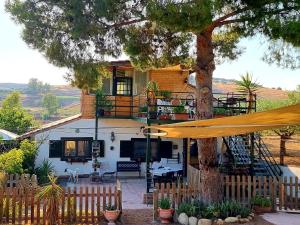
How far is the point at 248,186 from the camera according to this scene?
13469 mm

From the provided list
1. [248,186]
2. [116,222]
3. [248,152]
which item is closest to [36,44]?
[116,222]

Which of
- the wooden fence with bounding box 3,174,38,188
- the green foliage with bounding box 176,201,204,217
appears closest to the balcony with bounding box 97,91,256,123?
the green foliage with bounding box 176,201,204,217

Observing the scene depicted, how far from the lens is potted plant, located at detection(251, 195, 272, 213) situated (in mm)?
13203

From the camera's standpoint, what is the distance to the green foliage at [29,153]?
19.5 meters

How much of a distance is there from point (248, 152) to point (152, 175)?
436 centimetres

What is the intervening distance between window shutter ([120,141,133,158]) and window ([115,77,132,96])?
2.63m

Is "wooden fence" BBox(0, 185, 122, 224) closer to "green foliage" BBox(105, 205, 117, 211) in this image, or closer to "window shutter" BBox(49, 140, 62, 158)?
"green foliage" BBox(105, 205, 117, 211)

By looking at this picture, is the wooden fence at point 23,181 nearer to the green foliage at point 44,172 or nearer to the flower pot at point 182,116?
the green foliage at point 44,172

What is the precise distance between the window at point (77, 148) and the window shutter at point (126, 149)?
5.29 feet

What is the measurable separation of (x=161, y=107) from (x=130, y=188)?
3823 millimetres

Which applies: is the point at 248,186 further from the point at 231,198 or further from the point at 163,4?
the point at 163,4

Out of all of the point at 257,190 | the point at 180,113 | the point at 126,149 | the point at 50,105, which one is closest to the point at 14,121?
the point at 126,149

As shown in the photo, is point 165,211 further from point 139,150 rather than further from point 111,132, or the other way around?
point 111,132

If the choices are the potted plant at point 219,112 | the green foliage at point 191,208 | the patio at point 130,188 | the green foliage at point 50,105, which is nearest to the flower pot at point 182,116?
the potted plant at point 219,112
